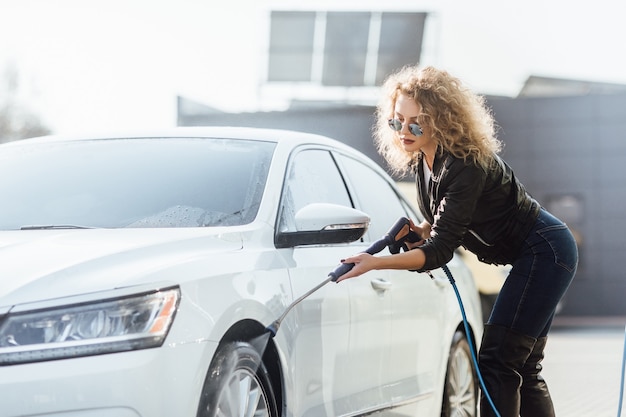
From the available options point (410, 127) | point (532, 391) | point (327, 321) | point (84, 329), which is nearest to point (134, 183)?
point (327, 321)

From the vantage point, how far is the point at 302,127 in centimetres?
4162

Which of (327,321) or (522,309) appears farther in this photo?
(522,309)

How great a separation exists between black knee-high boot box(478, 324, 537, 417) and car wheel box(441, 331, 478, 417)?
1350 mm

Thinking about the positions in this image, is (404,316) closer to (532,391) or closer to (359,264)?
(532,391)

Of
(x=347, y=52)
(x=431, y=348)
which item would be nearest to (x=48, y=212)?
(x=431, y=348)

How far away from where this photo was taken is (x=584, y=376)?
12.5 m

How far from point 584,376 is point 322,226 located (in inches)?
332

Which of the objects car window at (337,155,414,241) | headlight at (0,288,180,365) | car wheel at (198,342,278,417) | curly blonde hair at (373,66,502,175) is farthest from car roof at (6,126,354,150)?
headlight at (0,288,180,365)

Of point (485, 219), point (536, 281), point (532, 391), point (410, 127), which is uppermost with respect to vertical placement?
point (410, 127)

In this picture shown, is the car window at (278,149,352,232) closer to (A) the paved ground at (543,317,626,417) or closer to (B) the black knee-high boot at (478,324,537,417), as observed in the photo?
(B) the black knee-high boot at (478,324,537,417)

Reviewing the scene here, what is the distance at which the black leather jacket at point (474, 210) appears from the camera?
4.87 meters

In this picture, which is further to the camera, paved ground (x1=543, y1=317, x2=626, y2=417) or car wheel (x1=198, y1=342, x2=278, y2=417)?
paved ground (x1=543, y1=317, x2=626, y2=417)

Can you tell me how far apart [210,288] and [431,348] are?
253 centimetres

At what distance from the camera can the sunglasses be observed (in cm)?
499
